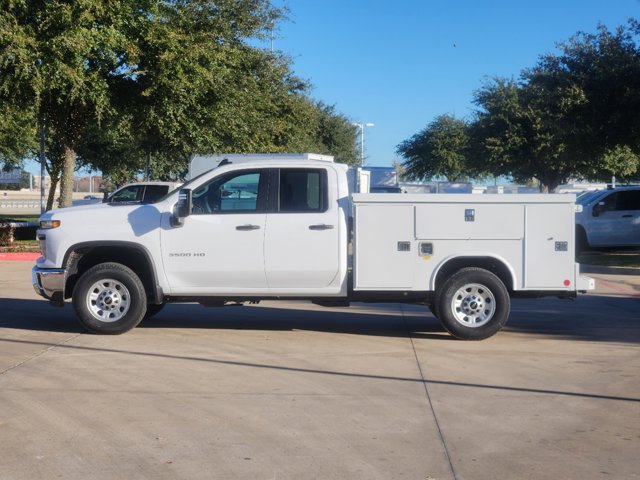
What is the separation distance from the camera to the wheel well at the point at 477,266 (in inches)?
432

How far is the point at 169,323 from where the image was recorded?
1248 centimetres

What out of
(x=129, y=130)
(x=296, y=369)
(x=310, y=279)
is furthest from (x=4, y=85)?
(x=296, y=369)

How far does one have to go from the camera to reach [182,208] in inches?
429

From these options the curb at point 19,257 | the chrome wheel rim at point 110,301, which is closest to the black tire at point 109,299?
the chrome wheel rim at point 110,301

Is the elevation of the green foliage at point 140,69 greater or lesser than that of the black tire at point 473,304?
greater

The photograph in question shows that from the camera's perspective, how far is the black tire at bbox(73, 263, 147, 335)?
11.0 metres

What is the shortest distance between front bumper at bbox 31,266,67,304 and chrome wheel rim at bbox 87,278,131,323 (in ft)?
1.34

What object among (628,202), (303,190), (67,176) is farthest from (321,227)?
(67,176)

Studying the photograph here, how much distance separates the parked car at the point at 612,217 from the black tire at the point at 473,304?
1386 cm

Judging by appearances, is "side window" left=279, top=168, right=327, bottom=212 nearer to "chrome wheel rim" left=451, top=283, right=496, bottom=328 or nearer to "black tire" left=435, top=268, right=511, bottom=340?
"black tire" left=435, top=268, right=511, bottom=340

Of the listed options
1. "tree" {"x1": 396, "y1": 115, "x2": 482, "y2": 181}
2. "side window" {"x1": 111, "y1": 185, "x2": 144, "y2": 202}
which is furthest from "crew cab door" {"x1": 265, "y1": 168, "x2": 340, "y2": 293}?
"tree" {"x1": 396, "y1": 115, "x2": 482, "y2": 181}

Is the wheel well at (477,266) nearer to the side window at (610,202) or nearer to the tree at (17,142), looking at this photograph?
the side window at (610,202)

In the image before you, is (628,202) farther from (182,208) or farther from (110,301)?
(110,301)

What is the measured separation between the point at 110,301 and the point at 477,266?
14.8 feet
